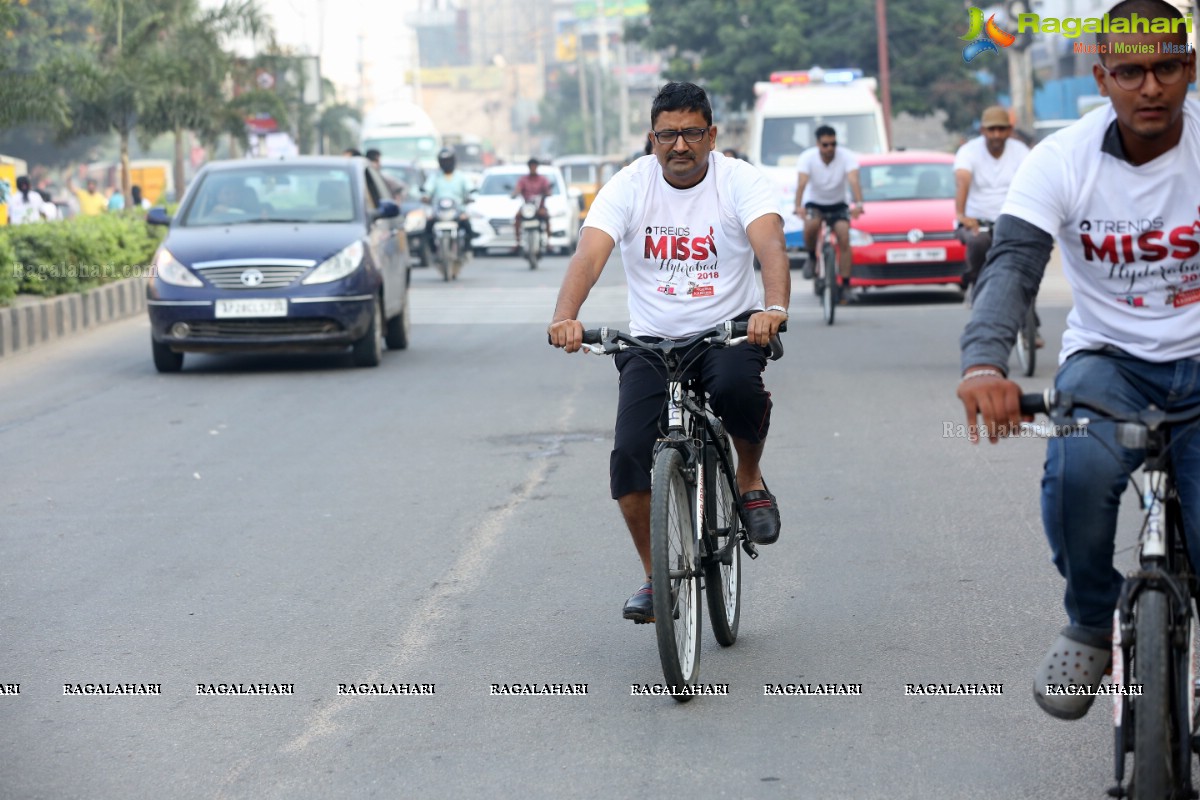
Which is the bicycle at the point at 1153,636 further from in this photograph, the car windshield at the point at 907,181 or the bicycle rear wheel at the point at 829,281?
the car windshield at the point at 907,181

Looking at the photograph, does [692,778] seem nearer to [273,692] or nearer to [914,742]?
[914,742]

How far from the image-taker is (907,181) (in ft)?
68.2

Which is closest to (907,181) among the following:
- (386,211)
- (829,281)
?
(829,281)

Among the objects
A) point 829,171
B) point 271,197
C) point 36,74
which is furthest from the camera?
point 36,74

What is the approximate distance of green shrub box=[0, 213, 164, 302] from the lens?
17078 mm

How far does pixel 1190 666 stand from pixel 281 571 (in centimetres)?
410

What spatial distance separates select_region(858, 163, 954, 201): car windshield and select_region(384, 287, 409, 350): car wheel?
6.98 meters

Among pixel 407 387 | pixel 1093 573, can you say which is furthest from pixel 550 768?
pixel 407 387

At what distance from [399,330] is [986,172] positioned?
17.6 ft

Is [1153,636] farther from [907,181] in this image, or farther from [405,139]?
[405,139]

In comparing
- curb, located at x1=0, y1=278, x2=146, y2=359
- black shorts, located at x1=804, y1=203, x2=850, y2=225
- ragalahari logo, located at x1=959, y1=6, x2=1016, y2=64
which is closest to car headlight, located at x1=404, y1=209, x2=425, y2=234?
curb, located at x1=0, y1=278, x2=146, y2=359

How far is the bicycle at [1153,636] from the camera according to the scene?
350cm

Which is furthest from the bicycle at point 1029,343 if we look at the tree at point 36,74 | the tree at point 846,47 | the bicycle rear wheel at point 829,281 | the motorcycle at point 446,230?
the tree at point 846,47

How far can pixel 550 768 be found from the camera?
4.51 m
